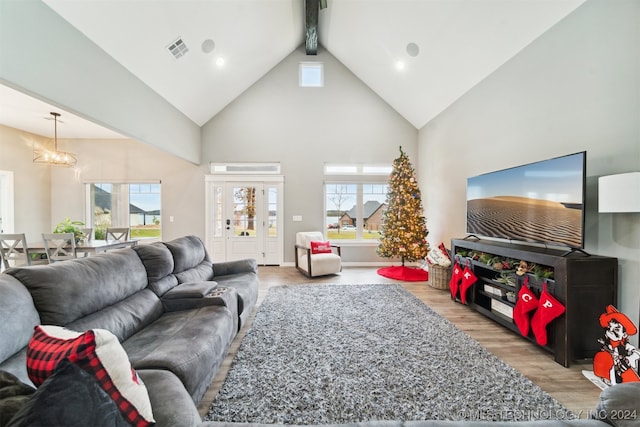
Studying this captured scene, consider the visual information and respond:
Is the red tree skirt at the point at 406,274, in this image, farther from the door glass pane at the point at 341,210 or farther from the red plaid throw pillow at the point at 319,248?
the door glass pane at the point at 341,210

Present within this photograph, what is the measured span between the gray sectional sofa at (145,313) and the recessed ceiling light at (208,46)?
3.27 meters

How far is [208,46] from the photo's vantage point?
4.27 m

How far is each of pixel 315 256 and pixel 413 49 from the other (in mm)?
4024

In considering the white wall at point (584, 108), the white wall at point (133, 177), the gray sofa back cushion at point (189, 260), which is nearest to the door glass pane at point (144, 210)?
the white wall at point (133, 177)

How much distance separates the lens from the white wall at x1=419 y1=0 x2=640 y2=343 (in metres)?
2.23

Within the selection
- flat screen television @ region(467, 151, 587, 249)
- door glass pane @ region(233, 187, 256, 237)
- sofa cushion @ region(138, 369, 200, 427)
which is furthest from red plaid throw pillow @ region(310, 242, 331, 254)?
sofa cushion @ region(138, 369, 200, 427)

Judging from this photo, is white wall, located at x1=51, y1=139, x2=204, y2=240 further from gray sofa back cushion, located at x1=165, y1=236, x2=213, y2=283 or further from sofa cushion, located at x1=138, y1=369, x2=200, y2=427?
sofa cushion, located at x1=138, y1=369, x2=200, y2=427

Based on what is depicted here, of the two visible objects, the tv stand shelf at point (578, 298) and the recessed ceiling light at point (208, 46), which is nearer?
the tv stand shelf at point (578, 298)

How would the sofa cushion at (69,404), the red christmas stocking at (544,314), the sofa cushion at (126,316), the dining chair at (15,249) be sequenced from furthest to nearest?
1. the dining chair at (15,249)
2. the red christmas stocking at (544,314)
3. the sofa cushion at (126,316)
4. the sofa cushion at (69,404)

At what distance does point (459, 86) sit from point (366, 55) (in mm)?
1943

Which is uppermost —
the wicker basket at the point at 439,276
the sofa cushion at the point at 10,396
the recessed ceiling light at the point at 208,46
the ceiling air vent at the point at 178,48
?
the recessed ceiling light at the point at 208,46

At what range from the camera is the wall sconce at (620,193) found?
193 centimetres

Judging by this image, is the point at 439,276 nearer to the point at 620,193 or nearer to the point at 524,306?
the point at 524,306

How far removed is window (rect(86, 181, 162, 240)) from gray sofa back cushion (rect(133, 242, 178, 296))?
4303 millimetres
